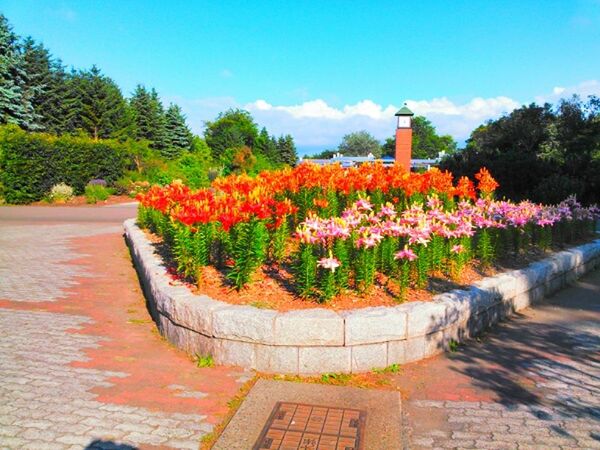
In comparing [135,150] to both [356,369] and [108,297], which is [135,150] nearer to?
[108,297]

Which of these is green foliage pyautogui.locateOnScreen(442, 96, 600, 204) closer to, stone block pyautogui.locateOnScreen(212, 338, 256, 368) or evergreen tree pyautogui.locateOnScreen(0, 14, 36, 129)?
stone block pyautogui.locateOnScreen(212, 338, 256, 368)

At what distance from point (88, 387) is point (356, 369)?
2226mm

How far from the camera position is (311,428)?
10.7 ft

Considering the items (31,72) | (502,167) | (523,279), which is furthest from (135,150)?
(523,279)

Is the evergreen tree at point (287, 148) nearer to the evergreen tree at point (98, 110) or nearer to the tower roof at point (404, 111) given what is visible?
the evergreen tree at point (98, 110)

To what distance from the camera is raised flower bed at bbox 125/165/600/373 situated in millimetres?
4188

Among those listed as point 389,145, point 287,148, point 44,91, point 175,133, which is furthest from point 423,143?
point 44,91

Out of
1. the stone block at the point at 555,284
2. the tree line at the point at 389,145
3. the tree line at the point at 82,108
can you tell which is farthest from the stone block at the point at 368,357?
the tree line at the point at 389,145

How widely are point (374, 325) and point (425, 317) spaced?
1.94 ft

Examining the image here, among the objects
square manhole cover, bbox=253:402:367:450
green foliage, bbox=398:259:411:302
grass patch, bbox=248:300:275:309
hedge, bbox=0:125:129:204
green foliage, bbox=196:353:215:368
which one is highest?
hedge, bbox=0:125:129:204

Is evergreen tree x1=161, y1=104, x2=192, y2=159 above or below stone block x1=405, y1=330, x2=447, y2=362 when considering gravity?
above

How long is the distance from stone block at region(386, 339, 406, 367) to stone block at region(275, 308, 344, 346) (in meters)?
0.52

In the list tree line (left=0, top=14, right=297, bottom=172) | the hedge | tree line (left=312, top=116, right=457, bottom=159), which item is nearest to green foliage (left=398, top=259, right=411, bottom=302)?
the hedge

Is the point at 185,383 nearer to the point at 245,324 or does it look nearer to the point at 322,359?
the point at 245,324
